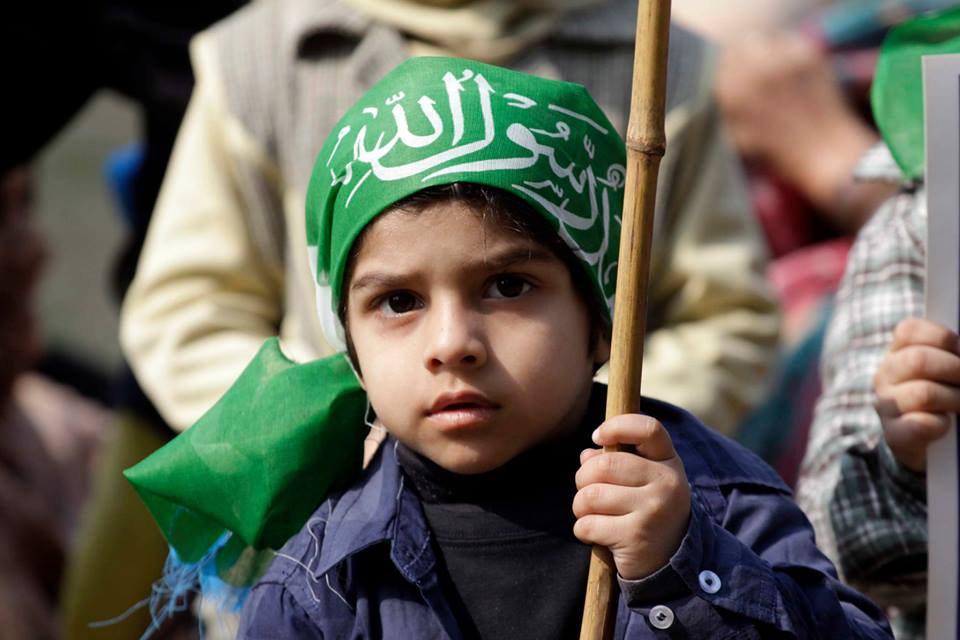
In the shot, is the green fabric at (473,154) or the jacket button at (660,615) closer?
the jacket button at (660,615)

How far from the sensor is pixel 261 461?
6.50ft

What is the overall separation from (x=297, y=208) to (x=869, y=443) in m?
1.18

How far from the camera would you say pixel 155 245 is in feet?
10.3

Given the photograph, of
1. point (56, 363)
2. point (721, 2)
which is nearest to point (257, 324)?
point (721, 2)

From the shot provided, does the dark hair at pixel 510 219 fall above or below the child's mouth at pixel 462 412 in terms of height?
above

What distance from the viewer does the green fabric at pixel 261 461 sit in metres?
1.98

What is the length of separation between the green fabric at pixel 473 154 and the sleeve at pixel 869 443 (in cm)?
Result: 54

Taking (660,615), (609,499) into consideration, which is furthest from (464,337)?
(660,615)

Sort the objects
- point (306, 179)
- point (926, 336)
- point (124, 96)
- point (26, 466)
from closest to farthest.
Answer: point (926, 336) → point (306, 179) → point (124, 96) → point (26, 466)

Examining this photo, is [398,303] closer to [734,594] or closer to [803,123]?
[734,594]

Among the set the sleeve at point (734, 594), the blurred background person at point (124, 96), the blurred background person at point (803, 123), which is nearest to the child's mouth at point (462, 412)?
the sleeve at point (734, 594)

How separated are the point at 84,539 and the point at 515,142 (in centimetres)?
217

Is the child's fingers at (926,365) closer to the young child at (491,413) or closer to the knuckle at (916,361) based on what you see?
the knuckle at (916,361)

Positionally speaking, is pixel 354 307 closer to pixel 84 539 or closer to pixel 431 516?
pixel 431 516
